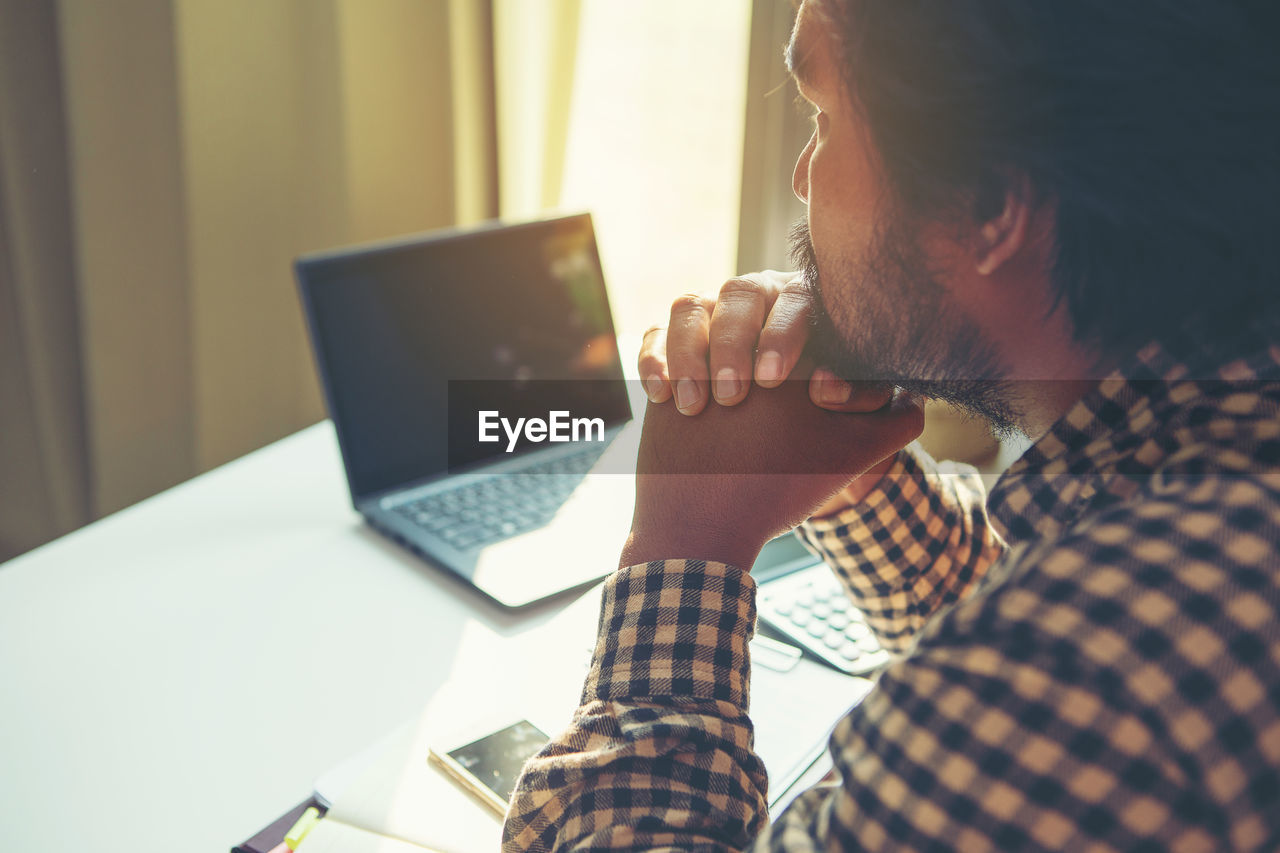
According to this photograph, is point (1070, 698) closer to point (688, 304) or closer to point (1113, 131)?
point (1113, 131)

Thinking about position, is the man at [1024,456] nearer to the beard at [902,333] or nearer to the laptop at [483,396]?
the beard at [902,333]

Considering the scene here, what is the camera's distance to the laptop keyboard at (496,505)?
90 centimetres

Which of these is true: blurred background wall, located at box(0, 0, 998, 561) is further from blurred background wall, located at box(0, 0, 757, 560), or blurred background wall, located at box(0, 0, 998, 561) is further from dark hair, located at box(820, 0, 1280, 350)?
dark hair, located at box(820, 0, 1280, 350)

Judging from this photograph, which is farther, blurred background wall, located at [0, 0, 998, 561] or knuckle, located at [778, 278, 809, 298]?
blurred background wall, located at [0, 0, 998, 561]

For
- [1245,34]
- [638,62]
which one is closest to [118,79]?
[638,62]

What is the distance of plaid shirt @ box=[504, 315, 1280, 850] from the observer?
35 cm

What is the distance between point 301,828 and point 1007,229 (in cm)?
52

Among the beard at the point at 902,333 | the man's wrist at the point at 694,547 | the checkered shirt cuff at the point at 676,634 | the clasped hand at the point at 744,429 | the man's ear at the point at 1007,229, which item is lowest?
the checkered shirt cuff at the point at 676,634

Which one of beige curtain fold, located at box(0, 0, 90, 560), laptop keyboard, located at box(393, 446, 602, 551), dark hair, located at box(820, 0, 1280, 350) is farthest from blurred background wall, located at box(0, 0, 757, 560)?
dark hair, located at box(820, 0, 1280, 350)

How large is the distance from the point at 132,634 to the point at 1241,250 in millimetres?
789

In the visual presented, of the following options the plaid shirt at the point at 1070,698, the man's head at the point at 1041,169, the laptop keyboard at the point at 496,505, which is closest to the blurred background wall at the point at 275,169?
the laptop keyboard at the point at 496,505

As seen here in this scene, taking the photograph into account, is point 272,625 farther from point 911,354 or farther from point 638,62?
point 638,62

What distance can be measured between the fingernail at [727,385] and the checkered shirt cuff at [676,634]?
0.41ft

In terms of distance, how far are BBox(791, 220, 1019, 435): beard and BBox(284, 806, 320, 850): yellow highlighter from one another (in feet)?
1.39
